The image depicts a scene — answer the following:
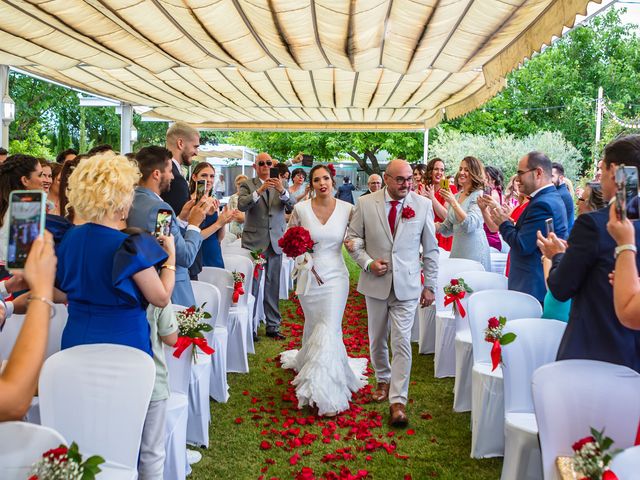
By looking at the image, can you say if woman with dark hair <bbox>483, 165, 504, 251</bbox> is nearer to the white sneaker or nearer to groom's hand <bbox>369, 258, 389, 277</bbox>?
groom's hand <bbox>369, 258, 389, 277</bbox>

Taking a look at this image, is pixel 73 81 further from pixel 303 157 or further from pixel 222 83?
pixel 303 157

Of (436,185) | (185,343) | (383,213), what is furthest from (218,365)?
(436,185)

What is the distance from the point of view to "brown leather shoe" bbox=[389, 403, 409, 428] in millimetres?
4730

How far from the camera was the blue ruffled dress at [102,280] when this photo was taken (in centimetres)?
262

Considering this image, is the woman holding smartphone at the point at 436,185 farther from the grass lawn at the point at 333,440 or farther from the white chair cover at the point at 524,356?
the white chair cover at the point at 524,356

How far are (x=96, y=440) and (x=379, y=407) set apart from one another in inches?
117

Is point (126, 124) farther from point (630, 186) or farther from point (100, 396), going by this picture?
point (630, 186)

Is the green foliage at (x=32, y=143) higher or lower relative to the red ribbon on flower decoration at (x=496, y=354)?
higher

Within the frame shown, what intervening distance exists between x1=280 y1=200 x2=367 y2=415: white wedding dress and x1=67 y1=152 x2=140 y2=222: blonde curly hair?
8.71 feet

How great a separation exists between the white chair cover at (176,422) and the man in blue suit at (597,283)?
2127mm

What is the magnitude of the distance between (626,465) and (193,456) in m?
2.99

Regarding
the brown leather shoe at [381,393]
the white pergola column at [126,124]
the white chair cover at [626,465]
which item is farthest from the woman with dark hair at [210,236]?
the white pergola column at [126,124]

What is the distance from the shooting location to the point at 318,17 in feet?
17.6

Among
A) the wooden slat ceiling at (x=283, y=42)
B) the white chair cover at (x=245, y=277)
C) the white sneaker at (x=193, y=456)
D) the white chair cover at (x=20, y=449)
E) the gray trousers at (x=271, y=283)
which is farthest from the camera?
the gray trousers at (x=271, y=283)
